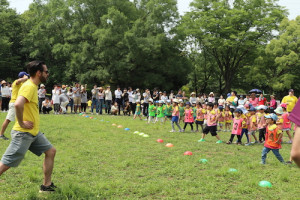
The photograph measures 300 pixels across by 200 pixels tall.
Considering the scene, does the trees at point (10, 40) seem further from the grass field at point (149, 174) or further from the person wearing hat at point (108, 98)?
the grass field at point (149, 174)

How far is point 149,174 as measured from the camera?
5.64m

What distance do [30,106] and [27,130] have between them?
0.34 m

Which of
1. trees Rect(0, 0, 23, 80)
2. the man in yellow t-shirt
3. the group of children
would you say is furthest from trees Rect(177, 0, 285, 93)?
the man in yellow t-shirt

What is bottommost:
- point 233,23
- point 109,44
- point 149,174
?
point 149,174

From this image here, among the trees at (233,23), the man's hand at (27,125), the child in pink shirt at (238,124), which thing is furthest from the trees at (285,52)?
the man's hand at (27,125)

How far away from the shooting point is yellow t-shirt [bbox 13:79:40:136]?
387 cm

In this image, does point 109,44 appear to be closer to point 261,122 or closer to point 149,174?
point 261,122

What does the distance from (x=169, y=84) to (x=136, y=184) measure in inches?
1131

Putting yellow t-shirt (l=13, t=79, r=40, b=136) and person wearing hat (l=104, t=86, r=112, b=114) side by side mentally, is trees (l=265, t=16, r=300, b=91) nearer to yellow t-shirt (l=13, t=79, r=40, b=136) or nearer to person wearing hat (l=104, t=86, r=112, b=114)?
person wearing hat (l=104, t=86, r=112, b=114)

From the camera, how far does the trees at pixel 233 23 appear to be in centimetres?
2825

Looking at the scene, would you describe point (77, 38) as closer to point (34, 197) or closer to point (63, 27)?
point (63, 27)

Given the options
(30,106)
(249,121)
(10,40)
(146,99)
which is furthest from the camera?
(10,40)

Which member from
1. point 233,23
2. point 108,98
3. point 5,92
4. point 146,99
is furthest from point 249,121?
point 233,23

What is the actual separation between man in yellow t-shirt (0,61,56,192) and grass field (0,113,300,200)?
0.65 m
